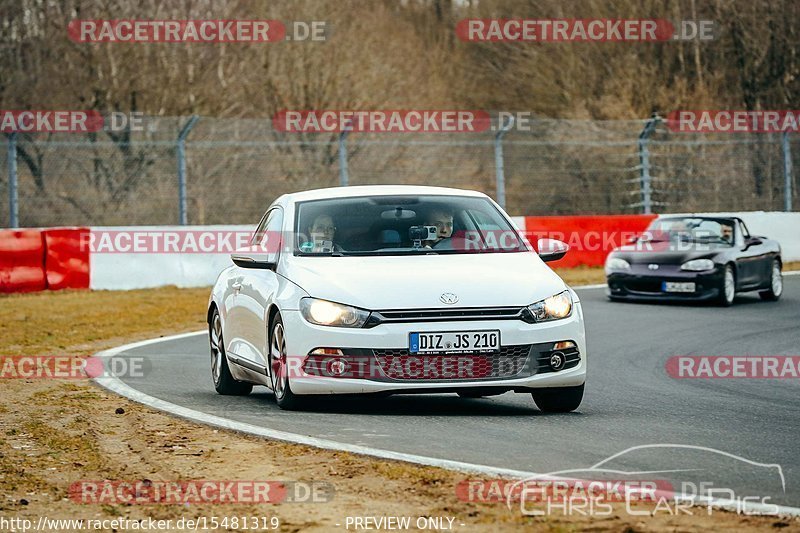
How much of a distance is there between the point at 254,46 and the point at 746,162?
16.2 metres

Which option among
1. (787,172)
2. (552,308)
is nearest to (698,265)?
(787,172)

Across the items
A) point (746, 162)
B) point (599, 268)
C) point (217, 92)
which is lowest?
point (599, 268)

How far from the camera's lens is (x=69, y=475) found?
23.5 feet

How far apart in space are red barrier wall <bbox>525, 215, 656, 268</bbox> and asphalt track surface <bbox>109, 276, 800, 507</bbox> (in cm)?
1142

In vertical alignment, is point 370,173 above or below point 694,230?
above

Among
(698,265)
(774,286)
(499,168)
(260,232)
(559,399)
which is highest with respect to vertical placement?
(499,168)

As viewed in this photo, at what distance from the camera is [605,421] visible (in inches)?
351

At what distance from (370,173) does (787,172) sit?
846 centimetres

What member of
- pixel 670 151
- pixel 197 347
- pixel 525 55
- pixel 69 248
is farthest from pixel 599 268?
pixel 525 55

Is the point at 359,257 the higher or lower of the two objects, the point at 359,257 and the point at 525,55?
the lower

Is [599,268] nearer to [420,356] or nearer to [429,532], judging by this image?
[420,356]

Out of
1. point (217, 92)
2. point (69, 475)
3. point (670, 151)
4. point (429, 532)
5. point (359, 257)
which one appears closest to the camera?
point (429, 532)

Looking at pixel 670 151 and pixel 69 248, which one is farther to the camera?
pixel 670 151

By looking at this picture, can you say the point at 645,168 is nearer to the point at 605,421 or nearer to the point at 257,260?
the point at 257,260
